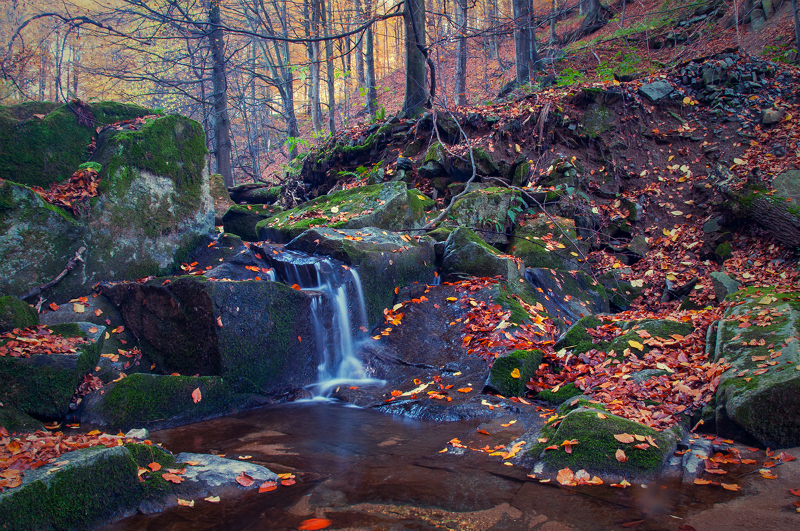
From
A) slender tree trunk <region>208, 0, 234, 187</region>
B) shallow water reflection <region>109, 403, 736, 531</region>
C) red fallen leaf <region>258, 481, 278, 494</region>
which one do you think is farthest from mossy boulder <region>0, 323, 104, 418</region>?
slender tree trunk <region>208, 0, 234, 187</region>

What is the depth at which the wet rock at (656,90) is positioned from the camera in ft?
38.0

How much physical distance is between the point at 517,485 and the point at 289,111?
17.1 metres

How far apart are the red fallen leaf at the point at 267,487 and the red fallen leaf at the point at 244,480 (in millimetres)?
89

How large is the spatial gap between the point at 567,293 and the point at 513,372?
12.7 ft

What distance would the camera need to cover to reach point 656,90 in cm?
1169

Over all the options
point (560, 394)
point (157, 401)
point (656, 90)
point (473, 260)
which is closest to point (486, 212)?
point (473, 260)

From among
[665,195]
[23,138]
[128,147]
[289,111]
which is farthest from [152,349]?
[289,111]

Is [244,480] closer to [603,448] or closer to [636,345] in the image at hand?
[603,448]

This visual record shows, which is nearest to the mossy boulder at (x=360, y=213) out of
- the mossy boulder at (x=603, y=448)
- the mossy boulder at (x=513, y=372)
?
the mossy boulder at (x=513, y=372)

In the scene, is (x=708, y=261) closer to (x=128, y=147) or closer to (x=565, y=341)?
(x=565, y=341)

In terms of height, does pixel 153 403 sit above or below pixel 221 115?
below

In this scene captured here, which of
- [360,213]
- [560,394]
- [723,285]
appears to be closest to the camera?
[560,394]

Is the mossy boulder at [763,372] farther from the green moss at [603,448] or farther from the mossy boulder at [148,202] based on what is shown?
the mossy boulder at [148,202]

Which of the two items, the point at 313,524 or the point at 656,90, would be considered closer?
the point at 313,524
